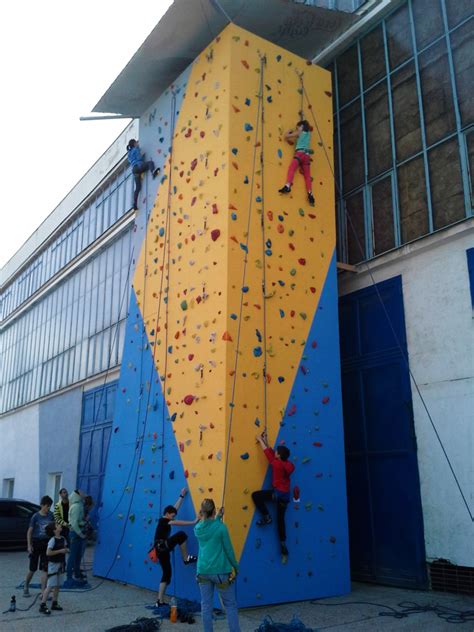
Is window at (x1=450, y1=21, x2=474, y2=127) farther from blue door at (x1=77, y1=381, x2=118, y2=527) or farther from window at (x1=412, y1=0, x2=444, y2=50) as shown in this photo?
blue door at (x1=77, y1=381, x2=118, y2=527)

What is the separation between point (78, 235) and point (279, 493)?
14.2m

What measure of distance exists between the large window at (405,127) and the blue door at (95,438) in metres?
8.25

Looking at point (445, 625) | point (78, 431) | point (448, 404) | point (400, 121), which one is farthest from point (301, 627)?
point (78, 431)

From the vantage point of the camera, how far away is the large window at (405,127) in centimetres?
995

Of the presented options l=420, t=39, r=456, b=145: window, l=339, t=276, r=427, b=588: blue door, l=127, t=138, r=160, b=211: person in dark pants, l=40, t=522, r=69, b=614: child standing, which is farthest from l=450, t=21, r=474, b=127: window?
l=40, t=522, r=69, b=614: child standing

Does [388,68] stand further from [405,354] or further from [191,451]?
[191,451]

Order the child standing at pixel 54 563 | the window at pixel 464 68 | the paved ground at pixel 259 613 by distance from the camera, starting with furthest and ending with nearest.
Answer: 1. the window at pixel 464 68
2. the child standing at pixel 54 563
3. the paved ground at pixel 259 613

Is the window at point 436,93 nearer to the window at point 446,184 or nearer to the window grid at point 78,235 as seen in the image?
the window at point 446,184

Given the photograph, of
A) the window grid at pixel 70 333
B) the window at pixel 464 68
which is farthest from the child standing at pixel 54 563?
the window at pixel 464 68

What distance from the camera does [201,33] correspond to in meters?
11.4

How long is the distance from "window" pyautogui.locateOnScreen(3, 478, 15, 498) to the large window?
17497mm

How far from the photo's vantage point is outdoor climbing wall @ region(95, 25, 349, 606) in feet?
29.0

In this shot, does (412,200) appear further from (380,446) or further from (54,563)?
(54,563)

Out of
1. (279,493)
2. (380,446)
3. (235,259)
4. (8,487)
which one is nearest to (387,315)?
(380,446)
